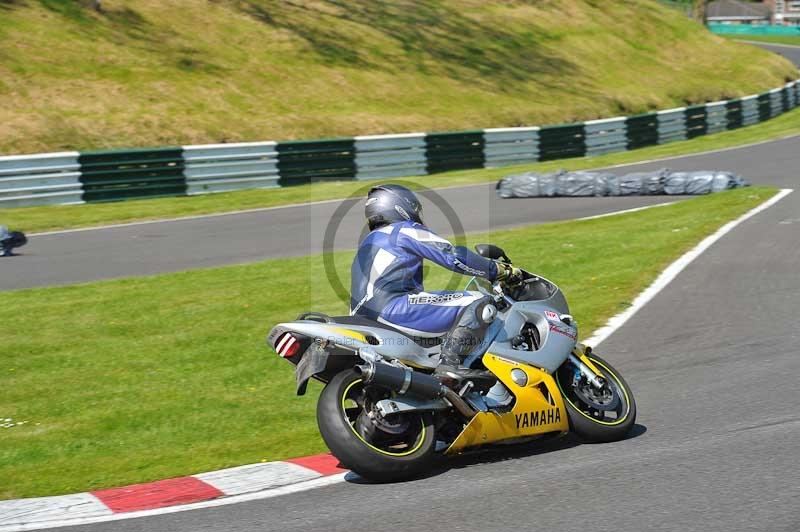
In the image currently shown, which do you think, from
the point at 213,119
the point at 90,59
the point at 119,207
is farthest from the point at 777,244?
the point at 90,59

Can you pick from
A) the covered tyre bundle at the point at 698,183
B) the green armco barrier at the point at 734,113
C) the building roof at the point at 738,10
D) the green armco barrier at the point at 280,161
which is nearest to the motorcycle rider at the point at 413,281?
the covered tyre bundle at the point at 698,183

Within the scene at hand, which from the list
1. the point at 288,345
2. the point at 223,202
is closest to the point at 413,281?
the point at 288,345

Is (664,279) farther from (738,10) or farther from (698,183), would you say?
(738,10)

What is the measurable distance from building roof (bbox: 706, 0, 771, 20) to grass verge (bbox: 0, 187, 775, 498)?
493 ft

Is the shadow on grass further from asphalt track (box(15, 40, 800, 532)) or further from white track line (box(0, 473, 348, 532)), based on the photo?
white track line (box(0, 473, 348, 532))

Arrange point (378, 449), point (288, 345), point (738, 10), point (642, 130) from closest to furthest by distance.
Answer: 1. point (378, 449)
2. point (288, 345)
3. point (642, 130)
4. point (738, 10)

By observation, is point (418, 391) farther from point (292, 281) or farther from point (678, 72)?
point (678, 72)

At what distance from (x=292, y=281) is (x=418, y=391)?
727cm

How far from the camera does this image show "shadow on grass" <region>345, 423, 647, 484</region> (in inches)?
251

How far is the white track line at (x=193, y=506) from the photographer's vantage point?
Answer: 5.53 metres

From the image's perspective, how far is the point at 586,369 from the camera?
6988 mm

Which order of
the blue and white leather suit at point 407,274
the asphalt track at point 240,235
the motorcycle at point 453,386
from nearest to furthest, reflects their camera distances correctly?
the motorcycle at point 453,386 < the blue and white leather suit at point 407,274 < the asphalt track at point 240,235

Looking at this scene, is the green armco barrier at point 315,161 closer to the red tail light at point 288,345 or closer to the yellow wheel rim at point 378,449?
the red tail light at point 288,345

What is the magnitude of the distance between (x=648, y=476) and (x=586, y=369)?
4.22ft
